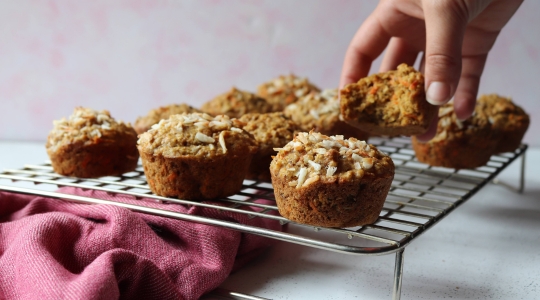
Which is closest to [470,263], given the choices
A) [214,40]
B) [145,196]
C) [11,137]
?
[145,196]

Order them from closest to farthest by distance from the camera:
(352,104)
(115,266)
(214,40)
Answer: (115,266)
(352,104)
(214,40)

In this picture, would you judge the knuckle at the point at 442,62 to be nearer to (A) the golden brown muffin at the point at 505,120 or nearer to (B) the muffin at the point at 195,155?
(B) the muffin at the point at 195,155

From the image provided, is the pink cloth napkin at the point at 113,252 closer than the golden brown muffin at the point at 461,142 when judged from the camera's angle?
Yes

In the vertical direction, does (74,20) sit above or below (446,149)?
above

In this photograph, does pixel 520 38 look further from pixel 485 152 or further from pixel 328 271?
pixel 328 271

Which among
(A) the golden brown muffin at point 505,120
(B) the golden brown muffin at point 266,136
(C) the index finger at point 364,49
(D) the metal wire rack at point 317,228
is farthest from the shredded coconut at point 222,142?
(A) the golden brown muffin at point 505,120

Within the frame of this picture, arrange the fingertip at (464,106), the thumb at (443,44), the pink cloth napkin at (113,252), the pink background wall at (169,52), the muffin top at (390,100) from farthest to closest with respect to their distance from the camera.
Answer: the pink background wall at (169,52) → the fingertip at (464,106) → the muffin top at (390,100) → the thumb at (443,44) → the pink cloth napkin at (113,252)

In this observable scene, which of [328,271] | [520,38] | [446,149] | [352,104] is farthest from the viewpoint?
[520,38]
